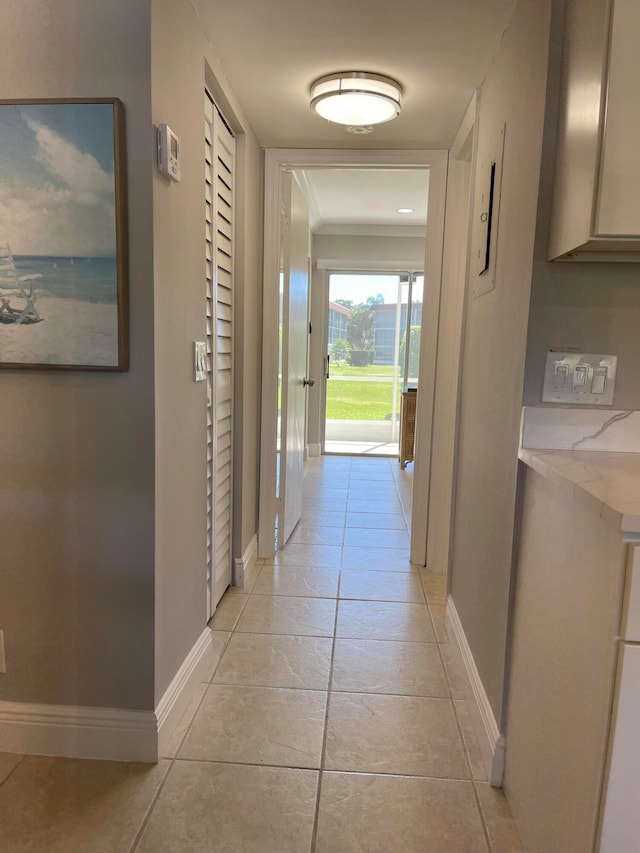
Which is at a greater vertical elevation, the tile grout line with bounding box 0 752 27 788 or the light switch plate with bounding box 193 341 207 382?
the light switch plate with bounding box 193 341 207 382

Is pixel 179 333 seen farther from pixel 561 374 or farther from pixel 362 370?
pixel 362 370

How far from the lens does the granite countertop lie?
3.16 ft

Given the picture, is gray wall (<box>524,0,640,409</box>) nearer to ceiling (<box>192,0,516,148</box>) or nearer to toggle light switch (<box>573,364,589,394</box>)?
toggle light switch (<box>573,364,589,394</box>)

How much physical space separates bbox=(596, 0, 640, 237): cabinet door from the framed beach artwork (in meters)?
1.14

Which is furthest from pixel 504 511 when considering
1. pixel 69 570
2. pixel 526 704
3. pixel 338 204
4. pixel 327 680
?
pixel 338 204

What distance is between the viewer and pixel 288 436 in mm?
3359

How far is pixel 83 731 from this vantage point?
1686 millimetres

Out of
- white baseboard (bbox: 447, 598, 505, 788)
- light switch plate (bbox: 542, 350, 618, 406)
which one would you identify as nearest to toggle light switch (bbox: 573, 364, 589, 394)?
light switch plate (bbox: 542, 350, 618, 406)

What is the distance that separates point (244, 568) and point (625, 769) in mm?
2146

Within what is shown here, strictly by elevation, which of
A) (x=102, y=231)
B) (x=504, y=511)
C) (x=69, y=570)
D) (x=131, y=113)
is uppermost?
(x=131, y=113)

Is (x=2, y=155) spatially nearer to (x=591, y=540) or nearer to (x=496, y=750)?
(x=591, y=540)

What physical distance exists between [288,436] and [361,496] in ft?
5.02

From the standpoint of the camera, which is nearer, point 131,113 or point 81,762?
point 131,113

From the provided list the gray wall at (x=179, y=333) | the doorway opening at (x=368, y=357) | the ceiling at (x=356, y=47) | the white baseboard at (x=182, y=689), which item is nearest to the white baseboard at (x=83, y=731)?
the white baseboard at (x=182, y=689)
